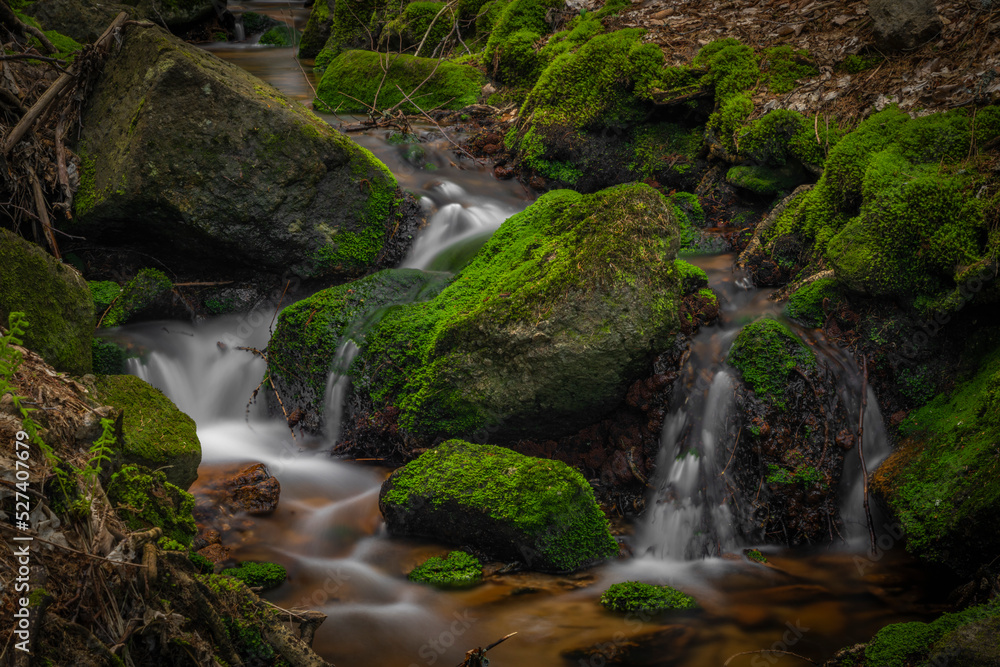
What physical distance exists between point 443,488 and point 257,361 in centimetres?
303

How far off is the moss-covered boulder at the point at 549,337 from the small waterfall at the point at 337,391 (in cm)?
13

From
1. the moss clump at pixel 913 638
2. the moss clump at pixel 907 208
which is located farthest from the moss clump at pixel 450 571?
the moss clump at pixel 907 208

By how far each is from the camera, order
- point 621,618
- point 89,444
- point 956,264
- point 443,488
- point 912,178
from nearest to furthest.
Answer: point 89,444, point 621,618, point 443,488, point 956,264, point 912,178

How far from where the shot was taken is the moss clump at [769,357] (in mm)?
5117

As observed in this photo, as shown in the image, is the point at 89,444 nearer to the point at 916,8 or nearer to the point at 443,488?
the point at 443,488

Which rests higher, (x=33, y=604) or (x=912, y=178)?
(x=912, y=178)

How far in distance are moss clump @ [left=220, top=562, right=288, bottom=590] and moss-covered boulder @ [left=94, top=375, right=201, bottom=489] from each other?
79cm

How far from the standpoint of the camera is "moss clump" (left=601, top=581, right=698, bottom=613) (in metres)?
4.11

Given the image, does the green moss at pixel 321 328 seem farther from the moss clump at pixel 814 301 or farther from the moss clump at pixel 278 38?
the moss clump at pixel 278 38

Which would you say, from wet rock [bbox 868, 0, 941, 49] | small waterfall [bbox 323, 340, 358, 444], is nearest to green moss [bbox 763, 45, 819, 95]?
wet rock [bbox 868, 0, 941, 49]

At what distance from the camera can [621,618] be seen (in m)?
4.02

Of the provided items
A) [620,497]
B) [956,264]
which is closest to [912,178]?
[956,264]

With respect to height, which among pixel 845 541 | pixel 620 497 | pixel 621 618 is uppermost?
pixel 845 541

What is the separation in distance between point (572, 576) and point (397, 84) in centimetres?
830
